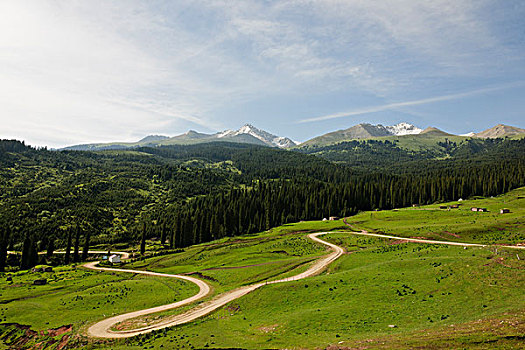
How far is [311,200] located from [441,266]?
12521cm

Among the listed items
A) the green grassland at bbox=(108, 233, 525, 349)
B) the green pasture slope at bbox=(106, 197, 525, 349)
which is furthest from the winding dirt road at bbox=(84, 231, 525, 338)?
the green grassland at bbox=(108, 233, 525, 349)

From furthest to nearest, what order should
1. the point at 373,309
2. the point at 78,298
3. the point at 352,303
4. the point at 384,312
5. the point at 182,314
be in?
1. the point at 78,298
2. the point at 182,314
3. the point at 352,303
4. the point at 373,309
5. the point at 384,312

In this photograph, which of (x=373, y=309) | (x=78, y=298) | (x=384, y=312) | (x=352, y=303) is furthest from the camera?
(x=78, y=298)

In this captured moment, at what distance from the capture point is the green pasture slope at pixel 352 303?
23.8m

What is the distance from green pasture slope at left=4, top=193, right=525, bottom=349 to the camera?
23.8m

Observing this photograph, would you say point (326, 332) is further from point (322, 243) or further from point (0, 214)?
point (0, 214)

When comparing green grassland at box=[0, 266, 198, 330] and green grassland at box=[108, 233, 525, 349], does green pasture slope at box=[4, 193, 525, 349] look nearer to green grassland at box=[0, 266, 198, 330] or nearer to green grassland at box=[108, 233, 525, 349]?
green grassland at box=[108, 233, 525, 349]

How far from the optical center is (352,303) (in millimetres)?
33969

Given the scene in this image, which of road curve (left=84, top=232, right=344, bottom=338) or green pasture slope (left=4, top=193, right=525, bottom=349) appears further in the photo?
road curve (left=84, top=232, right=344, bottom=338)

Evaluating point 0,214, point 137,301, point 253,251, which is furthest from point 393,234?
point 0,214

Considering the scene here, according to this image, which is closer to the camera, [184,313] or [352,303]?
[352,303]

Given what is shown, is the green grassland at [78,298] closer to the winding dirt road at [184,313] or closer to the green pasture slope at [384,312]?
the winding dirt road at [184,313]

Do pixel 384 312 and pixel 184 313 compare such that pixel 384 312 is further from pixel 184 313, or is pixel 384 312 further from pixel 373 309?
pixel 184 313

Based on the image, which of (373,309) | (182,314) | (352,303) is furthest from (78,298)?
(373,309)
